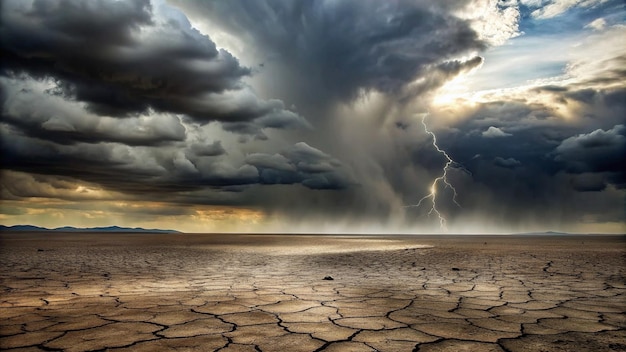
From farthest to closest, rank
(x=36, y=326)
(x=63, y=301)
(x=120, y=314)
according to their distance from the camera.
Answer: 1. (x=63, y=301)
2. (x=120, y=314)
3. (x=36, y=326)

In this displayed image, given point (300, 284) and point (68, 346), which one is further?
point (300, 284)

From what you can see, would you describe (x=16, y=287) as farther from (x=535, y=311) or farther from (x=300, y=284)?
(x=535, y=311)

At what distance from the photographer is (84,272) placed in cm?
620

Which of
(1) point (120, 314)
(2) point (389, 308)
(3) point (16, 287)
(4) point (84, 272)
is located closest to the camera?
(1) point (120, 314)

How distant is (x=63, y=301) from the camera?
3.57 meters

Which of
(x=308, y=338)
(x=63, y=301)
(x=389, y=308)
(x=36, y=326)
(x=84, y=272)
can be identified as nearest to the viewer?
(x=308, y=338)

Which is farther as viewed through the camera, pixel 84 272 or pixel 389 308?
pixel 84 272

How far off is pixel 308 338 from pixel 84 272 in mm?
5424

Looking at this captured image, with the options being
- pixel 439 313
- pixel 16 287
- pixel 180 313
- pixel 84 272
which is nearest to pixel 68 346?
pixel 180 313

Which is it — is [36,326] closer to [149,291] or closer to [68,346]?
[68,346]

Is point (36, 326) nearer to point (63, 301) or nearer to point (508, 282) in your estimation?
point (63, 301)

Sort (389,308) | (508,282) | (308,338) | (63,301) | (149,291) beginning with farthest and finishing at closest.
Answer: (508,282) < (149,291) < (63,301) < (389,308) < (308,338)

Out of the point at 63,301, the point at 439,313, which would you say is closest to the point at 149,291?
the point at 63,301

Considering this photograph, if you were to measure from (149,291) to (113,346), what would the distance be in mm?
2231
